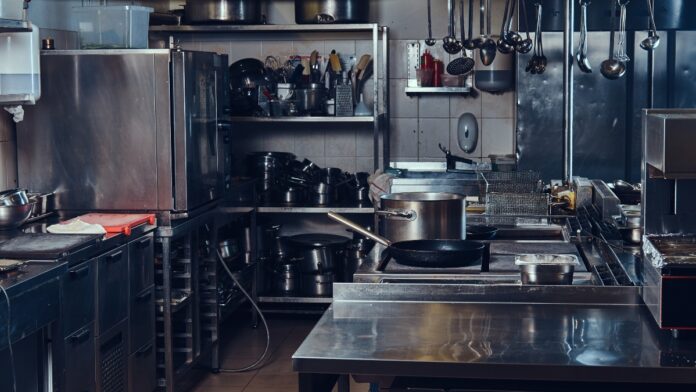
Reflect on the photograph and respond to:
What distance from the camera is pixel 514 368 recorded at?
6.34 ft

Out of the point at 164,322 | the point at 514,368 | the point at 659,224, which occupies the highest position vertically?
the point at 659,224

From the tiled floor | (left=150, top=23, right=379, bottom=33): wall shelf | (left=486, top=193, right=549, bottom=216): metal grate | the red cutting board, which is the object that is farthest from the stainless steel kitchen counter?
(left=150, top=23, right=379, bottom=33): wall shelf

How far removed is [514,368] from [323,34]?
433 cm

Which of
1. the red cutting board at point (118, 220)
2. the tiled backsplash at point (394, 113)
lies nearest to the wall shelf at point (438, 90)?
the tiled backsplash at point (394, 113)

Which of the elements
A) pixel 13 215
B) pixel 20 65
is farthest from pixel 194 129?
pixel 13 215

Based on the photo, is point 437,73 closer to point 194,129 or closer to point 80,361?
point 194,129

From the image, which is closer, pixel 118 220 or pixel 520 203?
pixel 520 203

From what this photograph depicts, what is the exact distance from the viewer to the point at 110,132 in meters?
4.12

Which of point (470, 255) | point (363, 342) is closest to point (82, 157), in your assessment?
point (470, 255)

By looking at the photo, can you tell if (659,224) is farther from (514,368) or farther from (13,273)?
(13,273)

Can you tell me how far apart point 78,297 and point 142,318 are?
624 mm

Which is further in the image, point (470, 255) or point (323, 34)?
point (323, 34)

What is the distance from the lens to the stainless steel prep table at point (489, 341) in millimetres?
1934

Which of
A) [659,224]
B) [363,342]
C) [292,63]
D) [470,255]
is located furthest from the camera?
[292,63]
